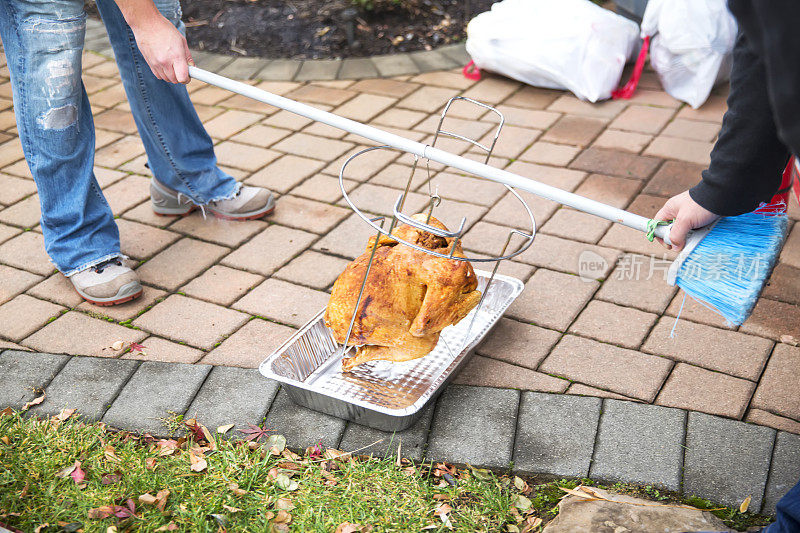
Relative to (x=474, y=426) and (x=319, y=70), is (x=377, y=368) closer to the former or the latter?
(x=474, y=426)

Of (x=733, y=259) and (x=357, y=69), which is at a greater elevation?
(x=733, y=259)

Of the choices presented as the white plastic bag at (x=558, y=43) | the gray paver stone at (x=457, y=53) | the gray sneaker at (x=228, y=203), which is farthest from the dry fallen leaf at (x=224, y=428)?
the gray paver stone at (x=457, y=53)

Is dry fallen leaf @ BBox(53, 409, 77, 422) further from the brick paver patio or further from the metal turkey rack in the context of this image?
the metal turkey rack

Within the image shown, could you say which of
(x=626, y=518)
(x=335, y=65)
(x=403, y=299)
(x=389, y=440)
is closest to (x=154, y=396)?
(x=389, y=440)

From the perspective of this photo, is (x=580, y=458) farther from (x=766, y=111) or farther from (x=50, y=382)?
(x=50, y=382)

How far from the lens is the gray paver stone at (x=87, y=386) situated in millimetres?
2594

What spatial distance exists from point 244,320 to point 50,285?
93cm

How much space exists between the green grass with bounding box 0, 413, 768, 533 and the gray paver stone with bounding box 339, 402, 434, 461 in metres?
0.04

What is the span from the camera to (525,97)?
15.7 ft

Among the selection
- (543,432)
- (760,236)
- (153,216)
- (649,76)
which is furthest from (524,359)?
(649,76)

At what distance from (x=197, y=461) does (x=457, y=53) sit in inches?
153

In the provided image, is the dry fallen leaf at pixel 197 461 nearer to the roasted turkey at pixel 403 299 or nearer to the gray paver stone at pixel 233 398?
the gray paver stone at pixel 233 398

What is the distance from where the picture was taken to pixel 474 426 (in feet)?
8.09

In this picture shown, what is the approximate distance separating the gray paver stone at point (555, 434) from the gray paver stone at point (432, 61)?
10.6 ft
